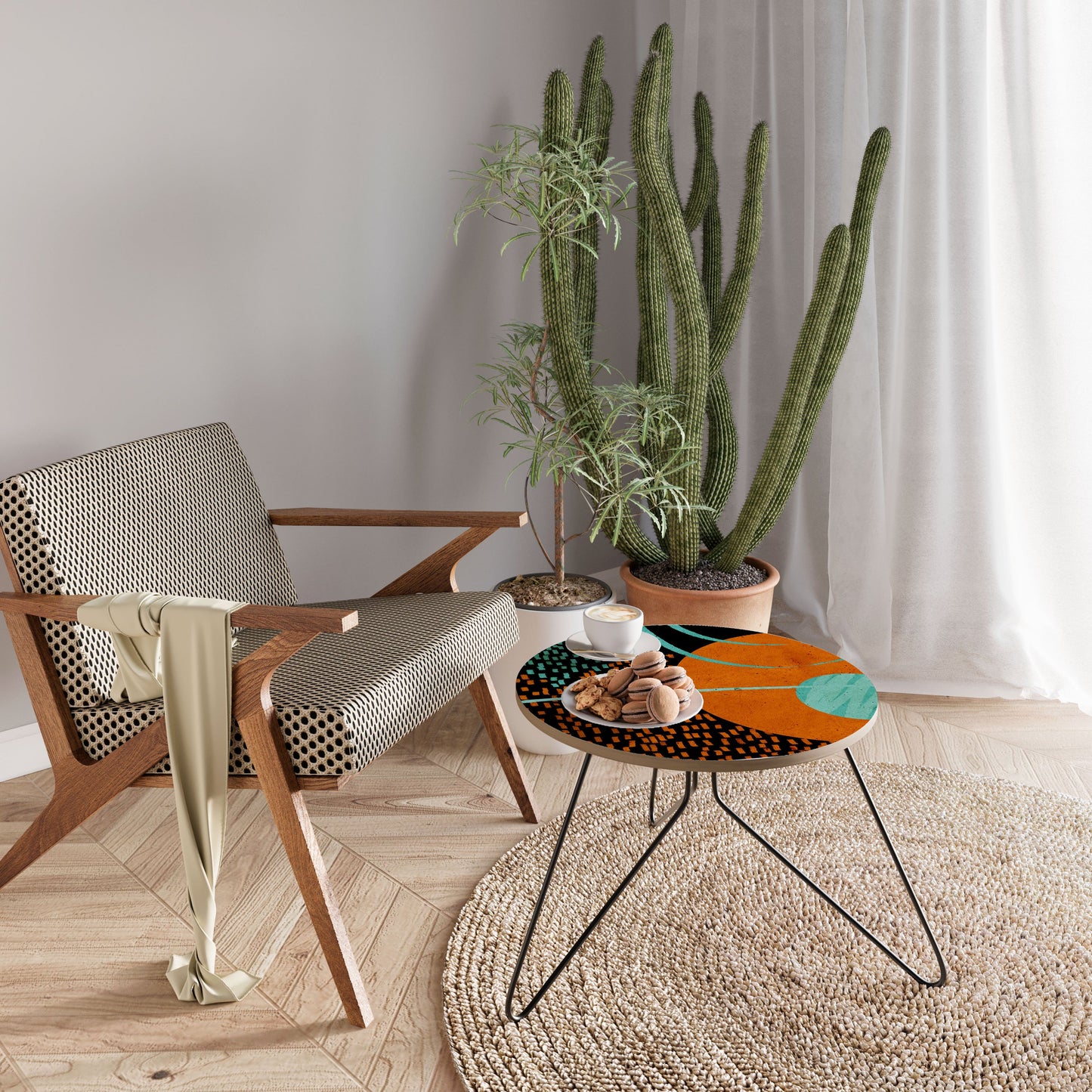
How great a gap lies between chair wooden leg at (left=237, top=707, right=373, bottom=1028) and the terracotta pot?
121cm

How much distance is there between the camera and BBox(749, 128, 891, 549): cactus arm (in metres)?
2.52

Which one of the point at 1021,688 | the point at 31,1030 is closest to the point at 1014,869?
the point at 1021,688

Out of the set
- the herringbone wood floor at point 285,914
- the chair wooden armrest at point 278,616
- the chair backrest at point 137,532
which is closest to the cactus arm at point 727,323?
the herringbone wood floor at point 285,914

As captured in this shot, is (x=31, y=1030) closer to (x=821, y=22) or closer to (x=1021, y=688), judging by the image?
(x=1021, y=688)

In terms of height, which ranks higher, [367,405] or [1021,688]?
[367,405]

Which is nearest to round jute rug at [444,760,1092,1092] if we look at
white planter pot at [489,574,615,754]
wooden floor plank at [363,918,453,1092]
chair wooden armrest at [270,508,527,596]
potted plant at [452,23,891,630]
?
wooden floor plank at [363,918,453,1092]

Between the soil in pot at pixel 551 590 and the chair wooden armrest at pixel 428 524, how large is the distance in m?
0.29

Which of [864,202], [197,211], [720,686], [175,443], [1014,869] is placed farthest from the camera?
[864,202]

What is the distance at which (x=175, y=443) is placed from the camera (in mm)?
2072

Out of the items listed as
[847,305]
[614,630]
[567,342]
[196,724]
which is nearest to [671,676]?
[614,630]

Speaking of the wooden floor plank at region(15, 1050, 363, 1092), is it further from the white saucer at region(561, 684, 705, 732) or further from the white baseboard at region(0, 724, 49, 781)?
the white baseboard at region(0, 724, 49, 781)

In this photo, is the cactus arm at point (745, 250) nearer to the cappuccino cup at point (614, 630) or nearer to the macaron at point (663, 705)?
the cappuccino cup at point (614, 630)

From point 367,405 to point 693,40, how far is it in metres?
1.50

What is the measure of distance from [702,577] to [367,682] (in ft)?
4.30
